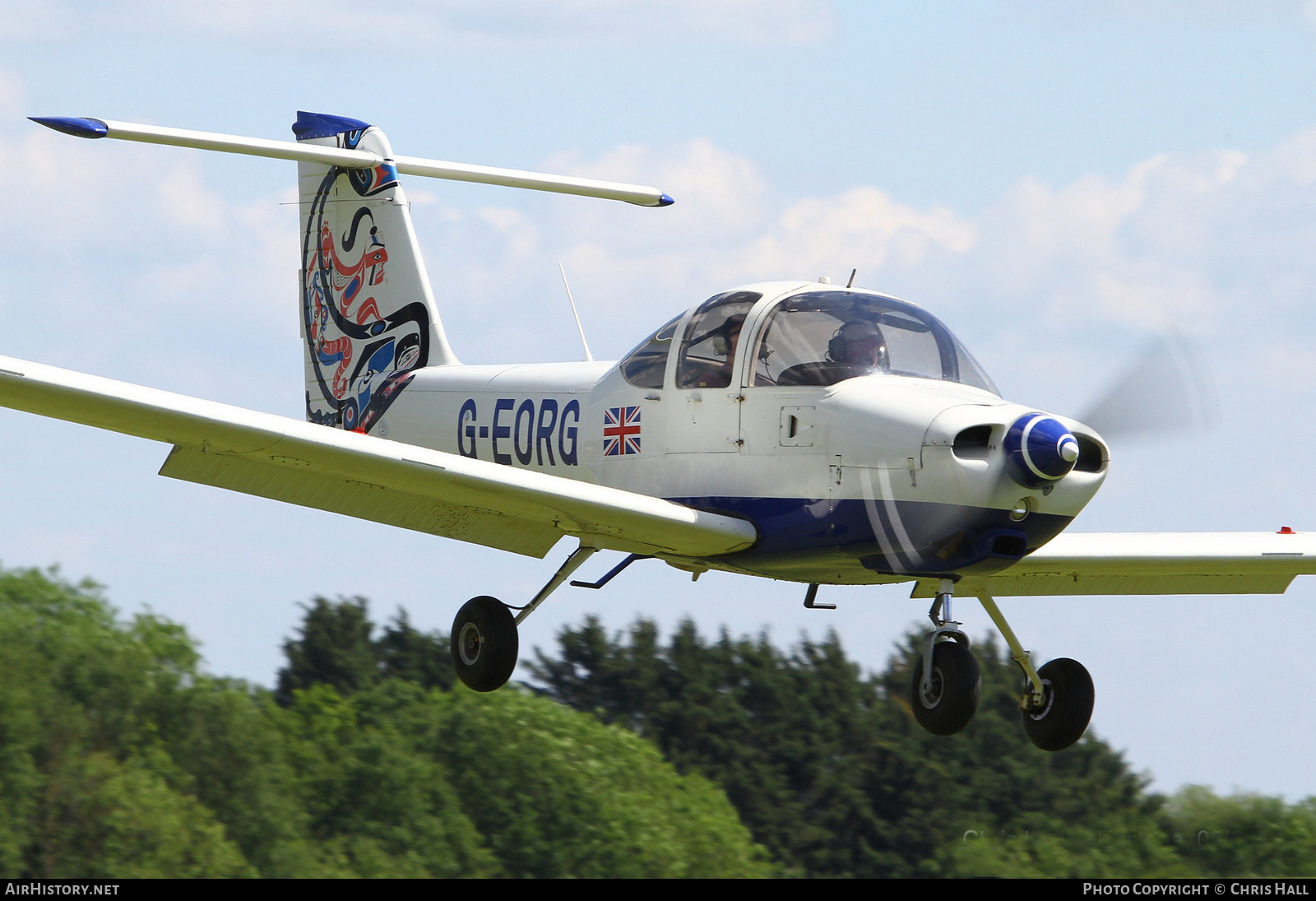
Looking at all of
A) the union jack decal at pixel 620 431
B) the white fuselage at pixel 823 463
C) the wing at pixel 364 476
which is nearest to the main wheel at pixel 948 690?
the white fuselage at pixel 823 463

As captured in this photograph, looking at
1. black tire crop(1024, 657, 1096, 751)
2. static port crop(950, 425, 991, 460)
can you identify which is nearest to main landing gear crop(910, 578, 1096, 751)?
black tire crop(1024, 657, 1096, 751)

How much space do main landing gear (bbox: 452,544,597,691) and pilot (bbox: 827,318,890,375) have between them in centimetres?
246

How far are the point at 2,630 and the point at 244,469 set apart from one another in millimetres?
36868

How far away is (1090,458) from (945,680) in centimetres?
159

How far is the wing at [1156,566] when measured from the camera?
11668 millimetres

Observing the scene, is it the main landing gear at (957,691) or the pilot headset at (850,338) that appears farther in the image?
the pilot headset at (850,338)

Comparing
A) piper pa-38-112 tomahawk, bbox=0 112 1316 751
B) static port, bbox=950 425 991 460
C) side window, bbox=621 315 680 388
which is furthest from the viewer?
side window, bbox=621 315 680 388

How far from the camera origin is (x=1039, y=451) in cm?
911

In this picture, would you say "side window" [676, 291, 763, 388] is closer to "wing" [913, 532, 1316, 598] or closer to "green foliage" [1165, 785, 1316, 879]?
"wing" [913, 532, 1316, 598]

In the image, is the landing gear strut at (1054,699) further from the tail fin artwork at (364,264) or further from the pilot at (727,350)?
the tail fin artwork at (364,264)

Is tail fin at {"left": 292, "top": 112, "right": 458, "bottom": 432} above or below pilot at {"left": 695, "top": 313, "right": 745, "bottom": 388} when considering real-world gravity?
above

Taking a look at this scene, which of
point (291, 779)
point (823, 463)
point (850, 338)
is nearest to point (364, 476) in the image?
point (823, 463)

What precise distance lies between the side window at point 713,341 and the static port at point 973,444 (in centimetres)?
176

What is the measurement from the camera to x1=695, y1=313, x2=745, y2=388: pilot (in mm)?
10547
